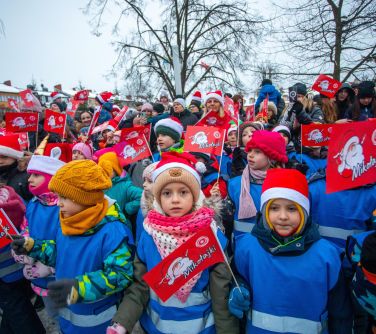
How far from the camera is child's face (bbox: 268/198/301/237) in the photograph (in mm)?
1771

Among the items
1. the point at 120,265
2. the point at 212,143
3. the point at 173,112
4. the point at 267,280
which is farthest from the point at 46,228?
the point at 173,112

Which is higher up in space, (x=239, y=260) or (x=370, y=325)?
(x=239, y=260)

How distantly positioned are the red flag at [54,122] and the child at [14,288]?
3.19 m

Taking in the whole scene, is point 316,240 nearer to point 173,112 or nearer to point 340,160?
point 340,160

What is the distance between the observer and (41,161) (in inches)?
102

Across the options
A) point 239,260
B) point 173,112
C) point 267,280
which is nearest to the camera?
point 267,280

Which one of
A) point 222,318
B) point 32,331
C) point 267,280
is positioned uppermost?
point 267,280

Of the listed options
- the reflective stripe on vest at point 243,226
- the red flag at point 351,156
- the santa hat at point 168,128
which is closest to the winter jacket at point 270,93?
the santa hat at point 168,128

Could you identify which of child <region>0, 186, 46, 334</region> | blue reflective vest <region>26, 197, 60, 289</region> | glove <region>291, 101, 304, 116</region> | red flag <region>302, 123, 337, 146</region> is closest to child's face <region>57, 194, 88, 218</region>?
blue reflective vest <region>26, 197, 60, 289</region>

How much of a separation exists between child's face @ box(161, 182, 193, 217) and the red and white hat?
1.67ft

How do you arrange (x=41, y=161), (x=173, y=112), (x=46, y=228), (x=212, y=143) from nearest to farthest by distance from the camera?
(x=46, y=228)
(x=41, y=161)
(x=212, y=143)
(x=173, y=112)

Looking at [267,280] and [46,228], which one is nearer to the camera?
[267,280]

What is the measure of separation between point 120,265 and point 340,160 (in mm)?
1701

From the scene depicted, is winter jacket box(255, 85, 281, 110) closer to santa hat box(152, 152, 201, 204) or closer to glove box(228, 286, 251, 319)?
santa hat box(152, 152, 201, 204)
